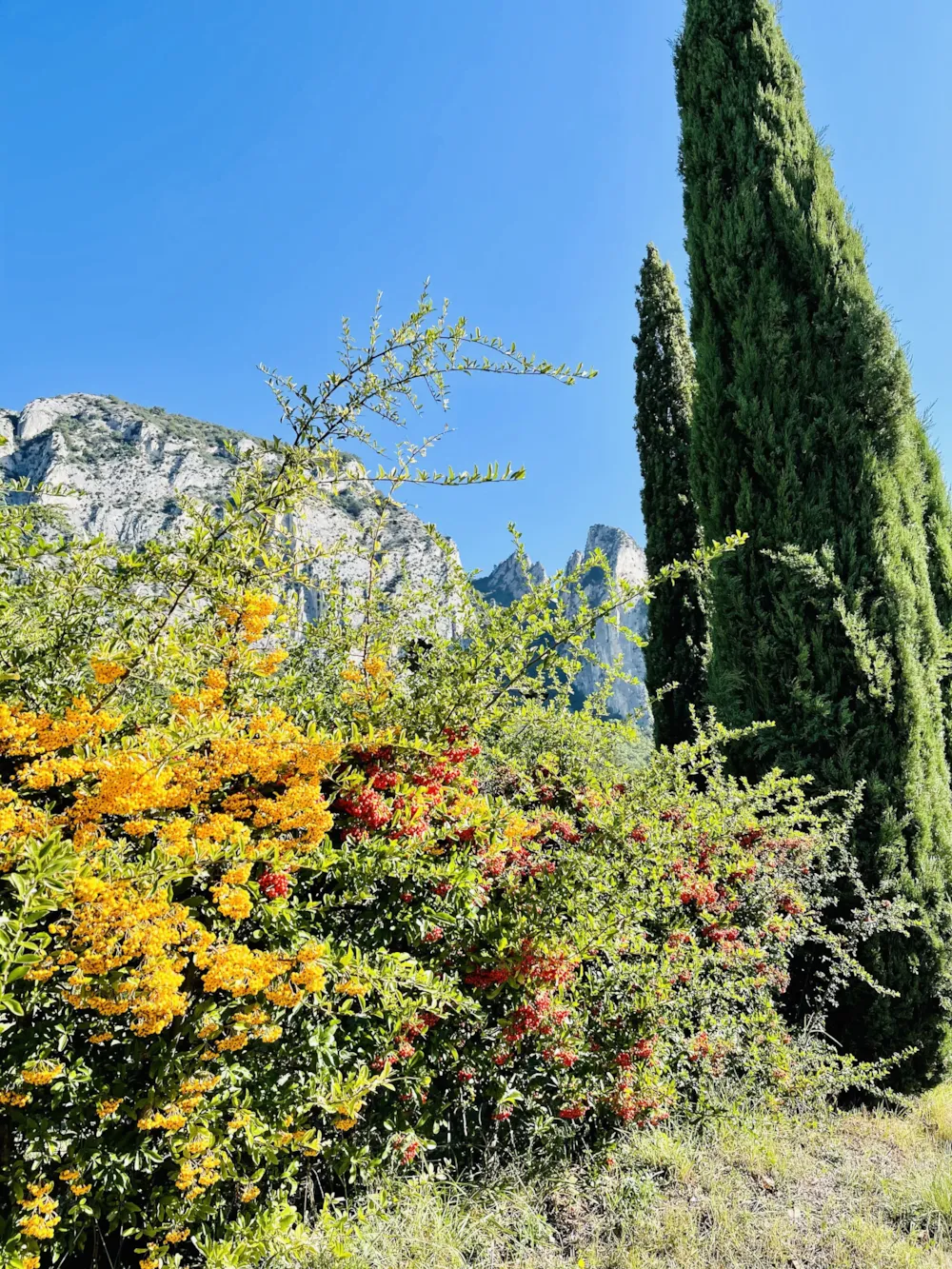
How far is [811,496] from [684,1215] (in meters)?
4.46

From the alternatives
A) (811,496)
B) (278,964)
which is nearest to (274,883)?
(278,964)

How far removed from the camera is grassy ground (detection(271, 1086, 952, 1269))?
7.05ft

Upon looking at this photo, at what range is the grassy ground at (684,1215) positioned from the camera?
2.15 metres

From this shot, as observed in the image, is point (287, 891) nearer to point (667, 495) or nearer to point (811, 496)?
point (811, 496)

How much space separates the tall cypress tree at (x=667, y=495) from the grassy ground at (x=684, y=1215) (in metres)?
5.46

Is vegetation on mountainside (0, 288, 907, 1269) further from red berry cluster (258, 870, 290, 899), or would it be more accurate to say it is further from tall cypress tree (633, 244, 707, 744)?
tall cypress tree (633, 244, 707, 744)

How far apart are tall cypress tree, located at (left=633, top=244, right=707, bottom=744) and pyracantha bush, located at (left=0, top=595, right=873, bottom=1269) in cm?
569

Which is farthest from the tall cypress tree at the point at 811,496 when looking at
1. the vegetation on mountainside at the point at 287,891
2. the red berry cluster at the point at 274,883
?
the red berry cluster at the point at 274,883

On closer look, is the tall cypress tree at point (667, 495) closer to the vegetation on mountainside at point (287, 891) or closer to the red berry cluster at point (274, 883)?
the vegetation on mountainside at point (287, 891)

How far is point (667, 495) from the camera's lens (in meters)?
8.93

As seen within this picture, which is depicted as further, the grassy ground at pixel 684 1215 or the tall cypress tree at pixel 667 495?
the tall cypress tree at pixel 667 495

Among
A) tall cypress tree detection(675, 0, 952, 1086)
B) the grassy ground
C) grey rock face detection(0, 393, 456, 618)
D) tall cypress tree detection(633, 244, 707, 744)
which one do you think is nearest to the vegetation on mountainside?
the grassy ground

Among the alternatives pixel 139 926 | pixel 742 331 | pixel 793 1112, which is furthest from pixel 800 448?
pixel 139 926

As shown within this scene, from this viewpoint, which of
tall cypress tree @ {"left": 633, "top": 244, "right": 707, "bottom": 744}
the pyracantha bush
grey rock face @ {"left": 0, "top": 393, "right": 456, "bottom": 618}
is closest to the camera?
the pyracantha bush
